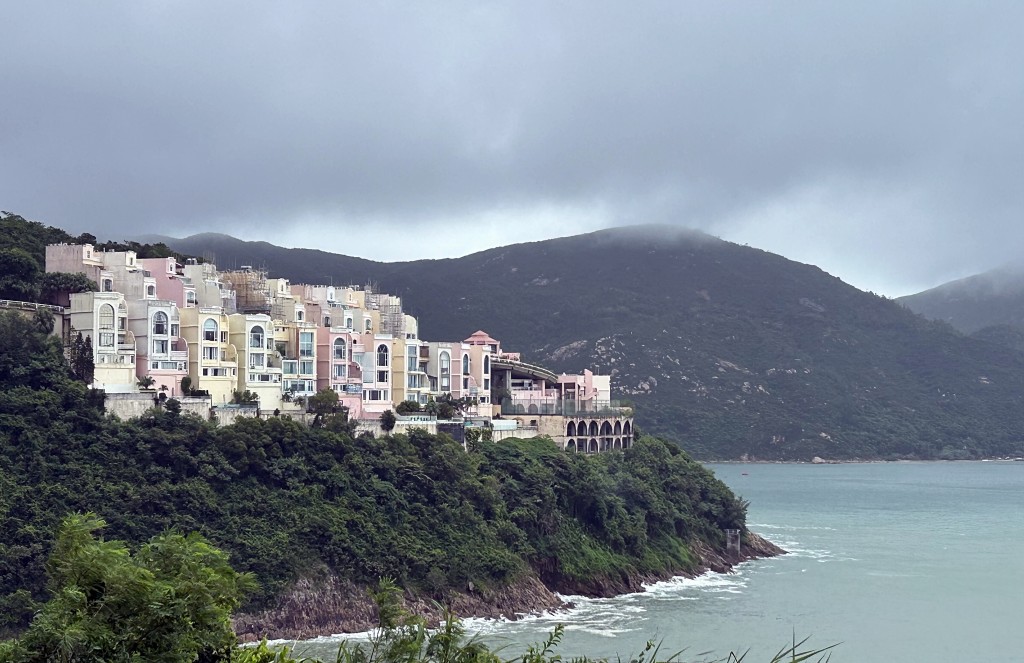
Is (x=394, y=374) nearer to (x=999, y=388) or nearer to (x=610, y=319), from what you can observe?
(x=610, y=319)

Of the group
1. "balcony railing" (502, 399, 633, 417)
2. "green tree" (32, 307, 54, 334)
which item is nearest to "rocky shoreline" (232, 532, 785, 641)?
"green tree" (32, 307, 54, 334)

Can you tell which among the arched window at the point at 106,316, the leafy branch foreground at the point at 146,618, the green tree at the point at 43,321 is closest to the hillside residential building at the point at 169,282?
the arched window at the point at 106,316

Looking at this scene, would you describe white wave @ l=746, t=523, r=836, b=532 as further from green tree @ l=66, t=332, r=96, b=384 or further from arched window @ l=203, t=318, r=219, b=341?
green tree @ l=66, t=332, r=96, b=384

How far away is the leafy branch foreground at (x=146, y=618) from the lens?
13633mm

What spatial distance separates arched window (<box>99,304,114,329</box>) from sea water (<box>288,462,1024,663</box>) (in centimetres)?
1117

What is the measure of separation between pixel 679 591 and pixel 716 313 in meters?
90.8

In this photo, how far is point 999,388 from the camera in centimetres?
13675

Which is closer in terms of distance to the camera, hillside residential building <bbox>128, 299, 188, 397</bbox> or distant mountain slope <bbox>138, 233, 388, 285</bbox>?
hillside residential building <bbox>128, 299, 188, 397</bbox>

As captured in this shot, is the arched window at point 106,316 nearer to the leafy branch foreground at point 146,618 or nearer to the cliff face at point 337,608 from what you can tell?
the cliff face at point 337,608

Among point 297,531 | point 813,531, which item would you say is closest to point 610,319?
point 813,531

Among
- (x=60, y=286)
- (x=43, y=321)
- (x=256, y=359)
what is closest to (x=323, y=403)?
(x=256, y=359)

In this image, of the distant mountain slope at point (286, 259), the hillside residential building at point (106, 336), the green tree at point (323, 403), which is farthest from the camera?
the distant mountain slope at point (286, 259)

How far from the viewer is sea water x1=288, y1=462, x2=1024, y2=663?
36875mm

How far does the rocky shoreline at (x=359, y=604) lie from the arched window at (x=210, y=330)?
9.26 m
